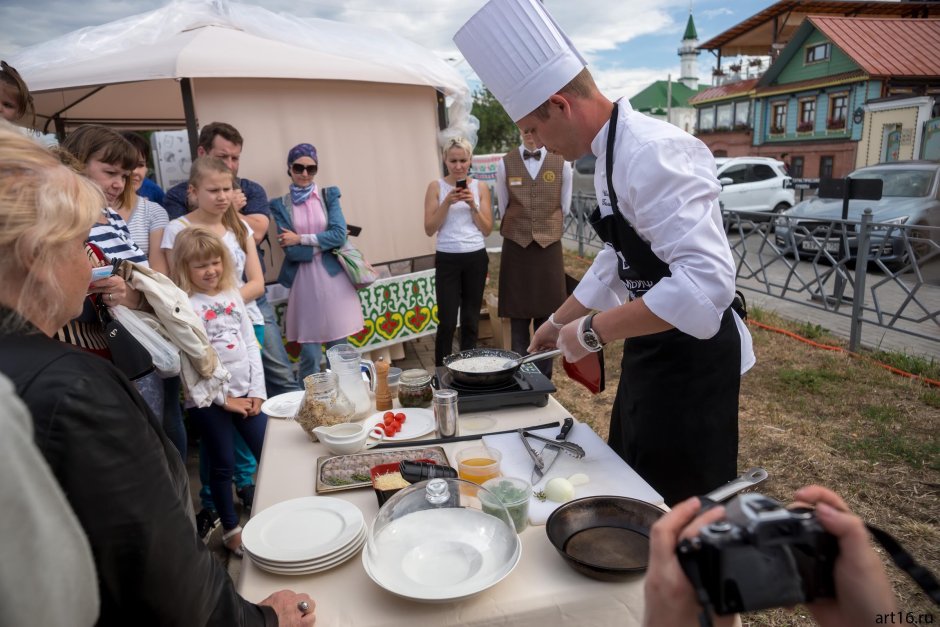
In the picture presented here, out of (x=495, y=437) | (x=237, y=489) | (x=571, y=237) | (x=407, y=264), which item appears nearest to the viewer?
(x=495, y=437)

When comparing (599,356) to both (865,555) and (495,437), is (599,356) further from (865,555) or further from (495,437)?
(865,555)

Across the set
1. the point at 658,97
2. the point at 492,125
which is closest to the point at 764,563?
the point at 492,125

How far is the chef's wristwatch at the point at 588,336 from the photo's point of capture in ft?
5.59

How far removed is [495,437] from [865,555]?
126 cm

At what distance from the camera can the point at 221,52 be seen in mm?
4066

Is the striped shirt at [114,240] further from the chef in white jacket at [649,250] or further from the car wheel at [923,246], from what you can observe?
the car wheel at [923,246]

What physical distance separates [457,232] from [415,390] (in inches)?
102

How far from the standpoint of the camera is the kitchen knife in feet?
5.38

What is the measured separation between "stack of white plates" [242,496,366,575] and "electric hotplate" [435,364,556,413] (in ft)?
2.22

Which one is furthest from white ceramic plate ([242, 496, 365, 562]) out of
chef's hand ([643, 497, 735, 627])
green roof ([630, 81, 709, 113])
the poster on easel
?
green roof ([630, 81, 709, 113])

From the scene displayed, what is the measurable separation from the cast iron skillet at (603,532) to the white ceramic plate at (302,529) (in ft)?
1.60

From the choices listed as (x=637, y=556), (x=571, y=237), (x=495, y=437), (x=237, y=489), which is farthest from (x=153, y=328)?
(x=571, y=237)

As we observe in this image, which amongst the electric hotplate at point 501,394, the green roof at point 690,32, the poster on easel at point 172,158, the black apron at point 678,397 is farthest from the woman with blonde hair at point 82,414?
the green roof at point 690,32

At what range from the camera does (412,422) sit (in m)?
2.08
